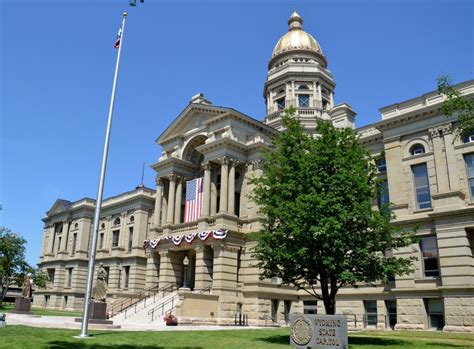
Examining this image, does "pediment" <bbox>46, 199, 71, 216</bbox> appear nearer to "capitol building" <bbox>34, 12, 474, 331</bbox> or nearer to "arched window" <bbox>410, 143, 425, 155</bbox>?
"capitol building" <bbox>34, 12, 474, 331</bbox>

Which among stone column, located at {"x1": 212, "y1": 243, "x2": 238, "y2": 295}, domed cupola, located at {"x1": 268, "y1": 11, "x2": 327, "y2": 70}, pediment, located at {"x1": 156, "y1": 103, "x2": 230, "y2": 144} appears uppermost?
domed cupola, located at {"x1": 268, "y1": 11, "x2": 327, "y2": 70}

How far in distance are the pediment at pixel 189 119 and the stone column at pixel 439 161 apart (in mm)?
19324

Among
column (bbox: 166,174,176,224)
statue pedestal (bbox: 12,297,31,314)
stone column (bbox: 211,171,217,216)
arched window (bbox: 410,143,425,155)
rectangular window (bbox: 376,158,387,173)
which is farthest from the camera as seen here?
column (bbox: 166,174,176,224)

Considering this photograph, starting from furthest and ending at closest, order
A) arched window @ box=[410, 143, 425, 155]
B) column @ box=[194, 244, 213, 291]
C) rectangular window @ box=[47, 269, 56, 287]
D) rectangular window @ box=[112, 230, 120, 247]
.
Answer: rectangular window @ box=[47, 269, 56, 287] → rectangular window @ box=[112, 230, 120, 247] → column @ box=[194, 244, 213, 291] → arched window @ box=[410, 143, 425, 155]

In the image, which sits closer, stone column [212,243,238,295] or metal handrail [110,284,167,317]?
stone column [212,243,238,295]

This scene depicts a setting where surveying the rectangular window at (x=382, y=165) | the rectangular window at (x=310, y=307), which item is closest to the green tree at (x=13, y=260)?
the rectangular window at (x=310, y=307)

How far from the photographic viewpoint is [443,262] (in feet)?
89.5

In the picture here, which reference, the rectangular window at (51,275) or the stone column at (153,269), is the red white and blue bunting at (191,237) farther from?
the rectangular window at (51,275)

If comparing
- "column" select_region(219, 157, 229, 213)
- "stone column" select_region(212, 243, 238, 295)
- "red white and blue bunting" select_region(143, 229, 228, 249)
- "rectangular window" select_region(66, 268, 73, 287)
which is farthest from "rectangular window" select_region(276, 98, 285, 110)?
"rectangular window" select_region(66, 268, 73, 287)

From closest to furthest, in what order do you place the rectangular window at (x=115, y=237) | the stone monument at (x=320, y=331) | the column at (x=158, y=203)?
the stone monument at (x=320, y=331), the column at (x=158, y=203), the rectangular window at (x=115, y=237)

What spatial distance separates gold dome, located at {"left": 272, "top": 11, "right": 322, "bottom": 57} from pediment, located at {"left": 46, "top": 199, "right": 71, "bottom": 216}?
4095 centimetres

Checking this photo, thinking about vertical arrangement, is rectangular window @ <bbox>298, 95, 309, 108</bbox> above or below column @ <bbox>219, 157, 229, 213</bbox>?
above

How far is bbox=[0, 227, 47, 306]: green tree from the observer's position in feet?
169

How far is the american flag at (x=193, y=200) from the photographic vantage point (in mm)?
40719
